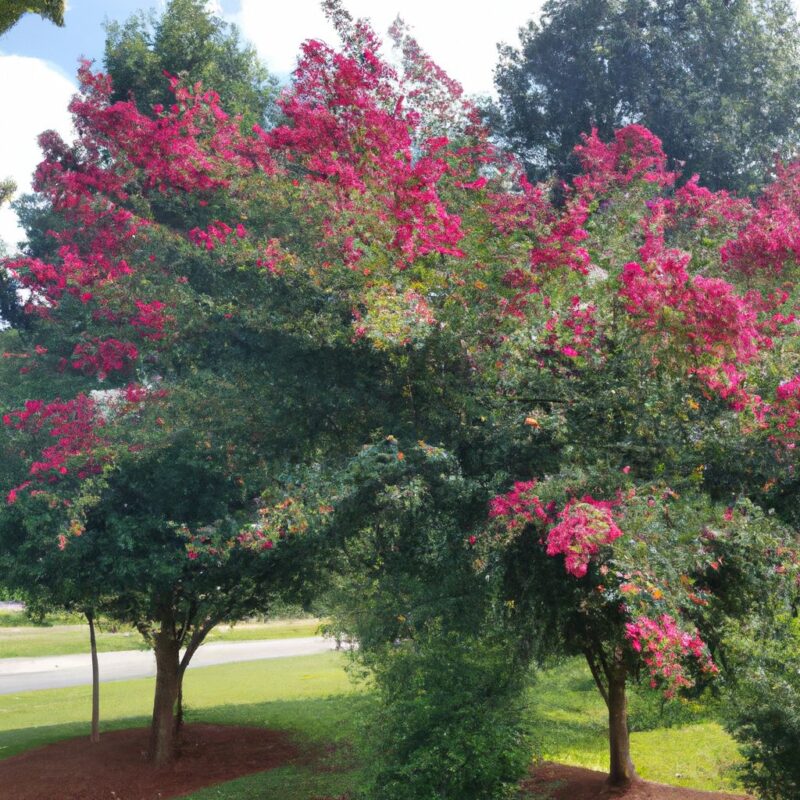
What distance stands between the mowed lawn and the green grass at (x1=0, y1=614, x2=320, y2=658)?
4529mm

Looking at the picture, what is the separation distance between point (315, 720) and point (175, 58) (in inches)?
469

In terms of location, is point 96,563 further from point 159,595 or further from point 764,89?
point 764,89

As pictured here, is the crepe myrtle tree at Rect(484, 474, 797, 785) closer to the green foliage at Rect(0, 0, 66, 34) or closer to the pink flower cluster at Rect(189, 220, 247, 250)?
the pink flower cluster at Rect(189, 220, 247, 250)

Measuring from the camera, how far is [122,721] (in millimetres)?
16719

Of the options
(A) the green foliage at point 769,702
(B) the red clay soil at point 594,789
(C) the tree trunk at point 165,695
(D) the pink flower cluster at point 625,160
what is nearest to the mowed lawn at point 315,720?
(B) the red clay soil at point 594,789

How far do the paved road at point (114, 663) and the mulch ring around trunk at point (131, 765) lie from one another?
8788 mm

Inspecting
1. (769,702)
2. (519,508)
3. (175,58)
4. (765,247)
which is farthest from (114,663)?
(769,702)

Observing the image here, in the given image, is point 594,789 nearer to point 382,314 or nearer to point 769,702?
point 769,702

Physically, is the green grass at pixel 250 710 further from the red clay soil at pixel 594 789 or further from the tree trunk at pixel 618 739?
the tree trunk at pixel 618 739

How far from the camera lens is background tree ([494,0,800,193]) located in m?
15.3

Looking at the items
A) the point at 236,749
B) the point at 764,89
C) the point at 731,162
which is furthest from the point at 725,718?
the point at 764,89

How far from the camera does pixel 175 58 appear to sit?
1480 centimetres

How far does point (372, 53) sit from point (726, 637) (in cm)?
624

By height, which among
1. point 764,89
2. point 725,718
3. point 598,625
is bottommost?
point 725,718
